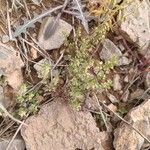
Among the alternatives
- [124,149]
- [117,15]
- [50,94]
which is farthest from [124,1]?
[124,149]

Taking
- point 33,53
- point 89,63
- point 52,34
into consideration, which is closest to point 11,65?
point 33,53

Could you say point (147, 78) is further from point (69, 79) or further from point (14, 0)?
point (14, 0)

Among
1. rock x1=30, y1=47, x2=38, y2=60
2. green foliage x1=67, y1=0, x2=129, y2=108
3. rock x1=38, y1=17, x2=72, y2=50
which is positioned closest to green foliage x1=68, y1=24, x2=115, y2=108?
green foliage x1=67, y1=0, x2=129, y2=108

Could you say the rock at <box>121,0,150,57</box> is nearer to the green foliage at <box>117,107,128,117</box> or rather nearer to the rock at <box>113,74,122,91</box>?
the rock at <box>113,74,122,91</box>

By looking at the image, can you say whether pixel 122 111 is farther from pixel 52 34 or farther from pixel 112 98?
pixel 52 34

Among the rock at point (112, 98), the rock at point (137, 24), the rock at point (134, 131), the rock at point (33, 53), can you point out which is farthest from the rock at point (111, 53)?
the rock at point (33, 53)

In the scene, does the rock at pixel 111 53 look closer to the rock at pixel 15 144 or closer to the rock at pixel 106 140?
the rock at pixel 106 140

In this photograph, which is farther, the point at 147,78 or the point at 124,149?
the point at 147,78
